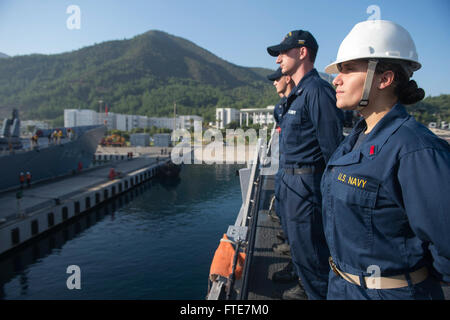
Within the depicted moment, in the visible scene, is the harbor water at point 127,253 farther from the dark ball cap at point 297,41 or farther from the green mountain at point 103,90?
the green mountain at point 103,90

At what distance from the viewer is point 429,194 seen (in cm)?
111

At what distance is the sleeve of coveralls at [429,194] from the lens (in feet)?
3.59

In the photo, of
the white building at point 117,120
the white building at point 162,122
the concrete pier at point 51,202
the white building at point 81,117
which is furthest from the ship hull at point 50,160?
the white building at point 162,122

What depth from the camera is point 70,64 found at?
628 feet

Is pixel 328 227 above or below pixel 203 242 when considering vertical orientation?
above

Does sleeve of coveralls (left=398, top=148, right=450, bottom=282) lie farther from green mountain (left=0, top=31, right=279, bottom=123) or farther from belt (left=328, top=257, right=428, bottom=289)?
green mountain (left=0, top=31, right=279, bottom=123)

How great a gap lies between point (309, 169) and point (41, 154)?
990 inches

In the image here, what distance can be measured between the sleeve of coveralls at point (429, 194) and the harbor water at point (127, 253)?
619cm

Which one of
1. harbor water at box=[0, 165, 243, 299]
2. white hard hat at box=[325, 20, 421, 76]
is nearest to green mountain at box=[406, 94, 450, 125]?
white hard hat at box=[325, 20, 421, 76]

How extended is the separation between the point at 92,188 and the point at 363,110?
75.7 feet

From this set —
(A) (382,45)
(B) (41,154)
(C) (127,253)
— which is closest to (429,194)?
(A) (382,45)
